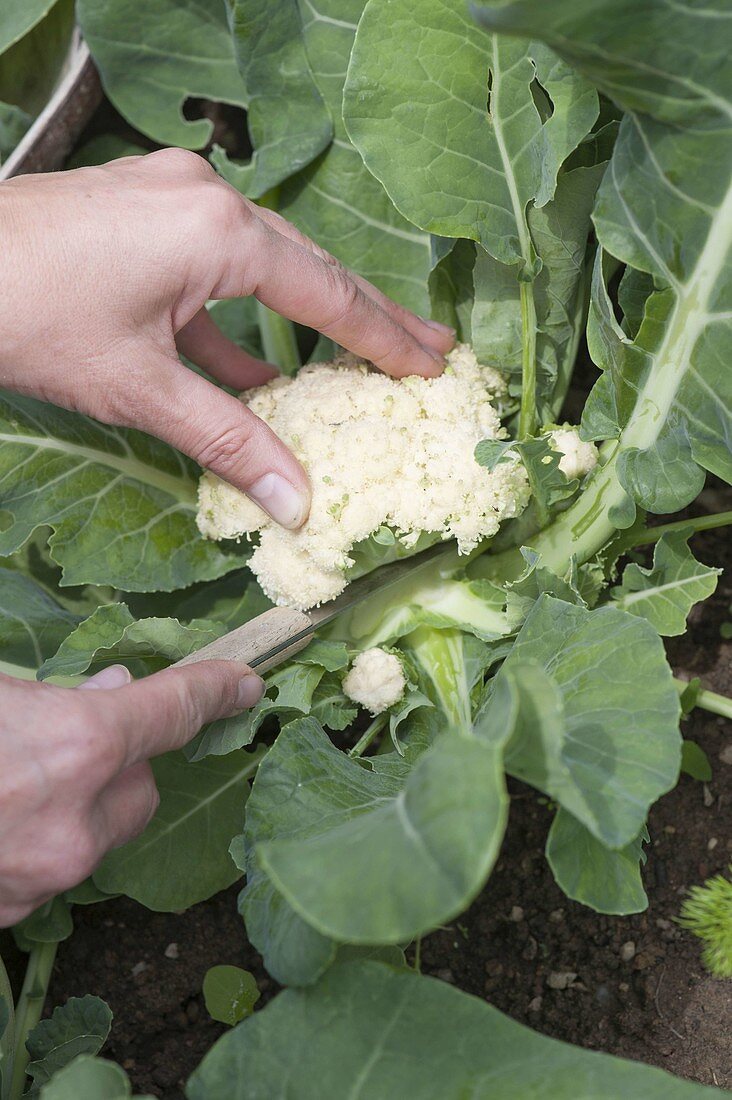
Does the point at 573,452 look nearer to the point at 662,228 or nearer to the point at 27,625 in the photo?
the point at 662,228

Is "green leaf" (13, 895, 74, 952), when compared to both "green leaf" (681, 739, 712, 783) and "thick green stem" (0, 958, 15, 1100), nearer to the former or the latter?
"thick green stem" (0, 958, 15, 1100)

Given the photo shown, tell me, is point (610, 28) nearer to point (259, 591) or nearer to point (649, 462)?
point (649, 462)

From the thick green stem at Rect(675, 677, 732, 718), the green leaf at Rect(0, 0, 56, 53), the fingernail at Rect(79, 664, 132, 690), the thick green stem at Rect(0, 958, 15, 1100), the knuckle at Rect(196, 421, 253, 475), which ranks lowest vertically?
the thick green stem at Rect(0, 958, 15, 1100)

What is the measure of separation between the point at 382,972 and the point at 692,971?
812 mm

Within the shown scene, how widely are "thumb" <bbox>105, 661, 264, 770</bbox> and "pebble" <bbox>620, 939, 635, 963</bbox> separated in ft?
2.84

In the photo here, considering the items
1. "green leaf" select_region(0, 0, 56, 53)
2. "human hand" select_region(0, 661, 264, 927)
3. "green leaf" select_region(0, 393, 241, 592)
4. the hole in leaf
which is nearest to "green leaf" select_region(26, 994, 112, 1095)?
"human hand" select_region(0, 661, 264, 927)

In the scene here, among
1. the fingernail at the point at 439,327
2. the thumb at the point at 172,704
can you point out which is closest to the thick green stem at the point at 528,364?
the fingernail at the point at 439,327

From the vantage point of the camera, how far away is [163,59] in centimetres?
207

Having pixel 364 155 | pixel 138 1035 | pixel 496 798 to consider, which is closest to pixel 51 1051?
pixel 138 1035

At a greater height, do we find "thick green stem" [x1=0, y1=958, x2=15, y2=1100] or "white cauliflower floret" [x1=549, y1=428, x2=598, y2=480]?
"white cauliflower floret" [x1=549, y1=428, x2=598, y2=480]

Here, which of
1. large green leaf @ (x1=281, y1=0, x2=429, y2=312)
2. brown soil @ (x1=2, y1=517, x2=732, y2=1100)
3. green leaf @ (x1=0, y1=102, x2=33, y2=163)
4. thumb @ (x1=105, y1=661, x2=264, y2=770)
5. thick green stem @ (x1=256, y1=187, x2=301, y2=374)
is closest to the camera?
thumb @ (x1=105, y1=661, x2=264, y2=770)

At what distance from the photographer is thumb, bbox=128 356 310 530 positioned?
4.69 feet

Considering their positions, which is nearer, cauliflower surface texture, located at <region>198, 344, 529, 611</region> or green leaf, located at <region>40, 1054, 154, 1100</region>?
green leaf, located at <region>40, 1054, 154, 1100</region>

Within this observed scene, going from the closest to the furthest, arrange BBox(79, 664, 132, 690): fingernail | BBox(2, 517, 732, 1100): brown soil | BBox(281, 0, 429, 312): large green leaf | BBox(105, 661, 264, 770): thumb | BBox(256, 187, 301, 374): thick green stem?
BBox(105, 661, 264, 770): thumb
BBox(79, 664, 132, 690): fingernail
BBox(2, 517, 732, 1100): brown soil
BBox(281, 0, 429, 312): large green leaf
BBox(256, 187, 301, 374): thick green stem
